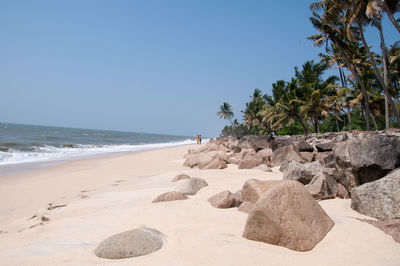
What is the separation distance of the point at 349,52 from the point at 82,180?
2601 cm

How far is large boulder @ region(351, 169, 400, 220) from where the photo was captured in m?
3.24

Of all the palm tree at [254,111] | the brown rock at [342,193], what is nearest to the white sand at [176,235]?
the brown rock at [342,193]

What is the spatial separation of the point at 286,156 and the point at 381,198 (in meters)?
5.33

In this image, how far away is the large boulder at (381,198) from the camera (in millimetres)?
3240

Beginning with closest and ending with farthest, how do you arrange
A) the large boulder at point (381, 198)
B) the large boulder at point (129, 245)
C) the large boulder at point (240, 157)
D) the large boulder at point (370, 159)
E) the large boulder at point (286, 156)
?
the large boulder at point (129, 245) < the large boulder at point (381, 198) < the large boulder at point (370, 159) < the large boulder at point (286, 156) < the large boulder at point (240, 157)

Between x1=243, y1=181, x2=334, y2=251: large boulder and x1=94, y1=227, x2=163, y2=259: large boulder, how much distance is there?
3.55ft

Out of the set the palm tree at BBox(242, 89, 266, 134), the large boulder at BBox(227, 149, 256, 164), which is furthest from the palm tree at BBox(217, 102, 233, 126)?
the large boulder at BBox(227, 149, 256, 164)

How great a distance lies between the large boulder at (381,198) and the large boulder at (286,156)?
185 inches

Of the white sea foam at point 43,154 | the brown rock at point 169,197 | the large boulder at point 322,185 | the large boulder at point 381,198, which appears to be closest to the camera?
the large boulder at point 381,198

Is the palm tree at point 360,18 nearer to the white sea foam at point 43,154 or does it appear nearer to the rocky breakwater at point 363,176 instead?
the rocky breakwater at point 363,176

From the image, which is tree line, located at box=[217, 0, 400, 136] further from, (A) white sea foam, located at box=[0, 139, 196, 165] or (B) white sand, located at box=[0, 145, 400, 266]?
(A) white sea foam, located at box=[0, 139, 196, 165]

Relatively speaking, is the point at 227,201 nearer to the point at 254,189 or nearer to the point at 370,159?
the point at 254,189

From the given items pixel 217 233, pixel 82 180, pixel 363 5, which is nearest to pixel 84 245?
pixel 217 233

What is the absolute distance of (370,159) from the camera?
13.5 feet
